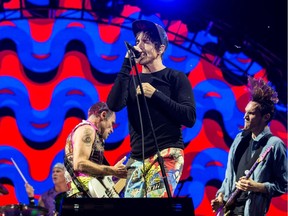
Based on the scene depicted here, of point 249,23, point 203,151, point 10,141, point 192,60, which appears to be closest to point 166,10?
point 192,60

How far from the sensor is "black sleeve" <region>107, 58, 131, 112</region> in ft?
15.1

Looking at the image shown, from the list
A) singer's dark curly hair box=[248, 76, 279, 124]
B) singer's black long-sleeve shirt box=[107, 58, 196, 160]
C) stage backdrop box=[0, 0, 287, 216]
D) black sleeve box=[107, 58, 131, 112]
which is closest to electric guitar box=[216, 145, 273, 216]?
singer's dark curly hair box=[248, 76, 279, 124]

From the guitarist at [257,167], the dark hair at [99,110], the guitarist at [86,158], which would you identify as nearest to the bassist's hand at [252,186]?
the guitarist at [257,167]

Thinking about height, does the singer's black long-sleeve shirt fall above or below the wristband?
above

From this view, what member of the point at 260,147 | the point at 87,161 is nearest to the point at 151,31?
the point at 87,161

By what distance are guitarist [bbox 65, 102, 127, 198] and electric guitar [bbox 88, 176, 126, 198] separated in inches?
1.8

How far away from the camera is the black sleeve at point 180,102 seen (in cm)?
460

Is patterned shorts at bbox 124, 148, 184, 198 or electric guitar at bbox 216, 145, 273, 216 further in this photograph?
electric guitar at bbox 216, 145, 273, 216

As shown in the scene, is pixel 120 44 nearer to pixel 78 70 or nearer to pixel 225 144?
pixel 78 70

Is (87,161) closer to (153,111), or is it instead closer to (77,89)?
(153,111)

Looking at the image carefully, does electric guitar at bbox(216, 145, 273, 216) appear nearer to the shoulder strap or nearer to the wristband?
the shoulder strap

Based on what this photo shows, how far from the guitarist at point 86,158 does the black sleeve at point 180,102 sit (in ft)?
1.95

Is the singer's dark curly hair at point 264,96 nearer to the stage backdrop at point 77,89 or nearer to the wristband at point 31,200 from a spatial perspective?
the stage backdrop at point 77,89

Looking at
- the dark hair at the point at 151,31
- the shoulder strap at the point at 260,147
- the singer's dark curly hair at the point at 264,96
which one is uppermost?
the dark hair at the point at 151,31
